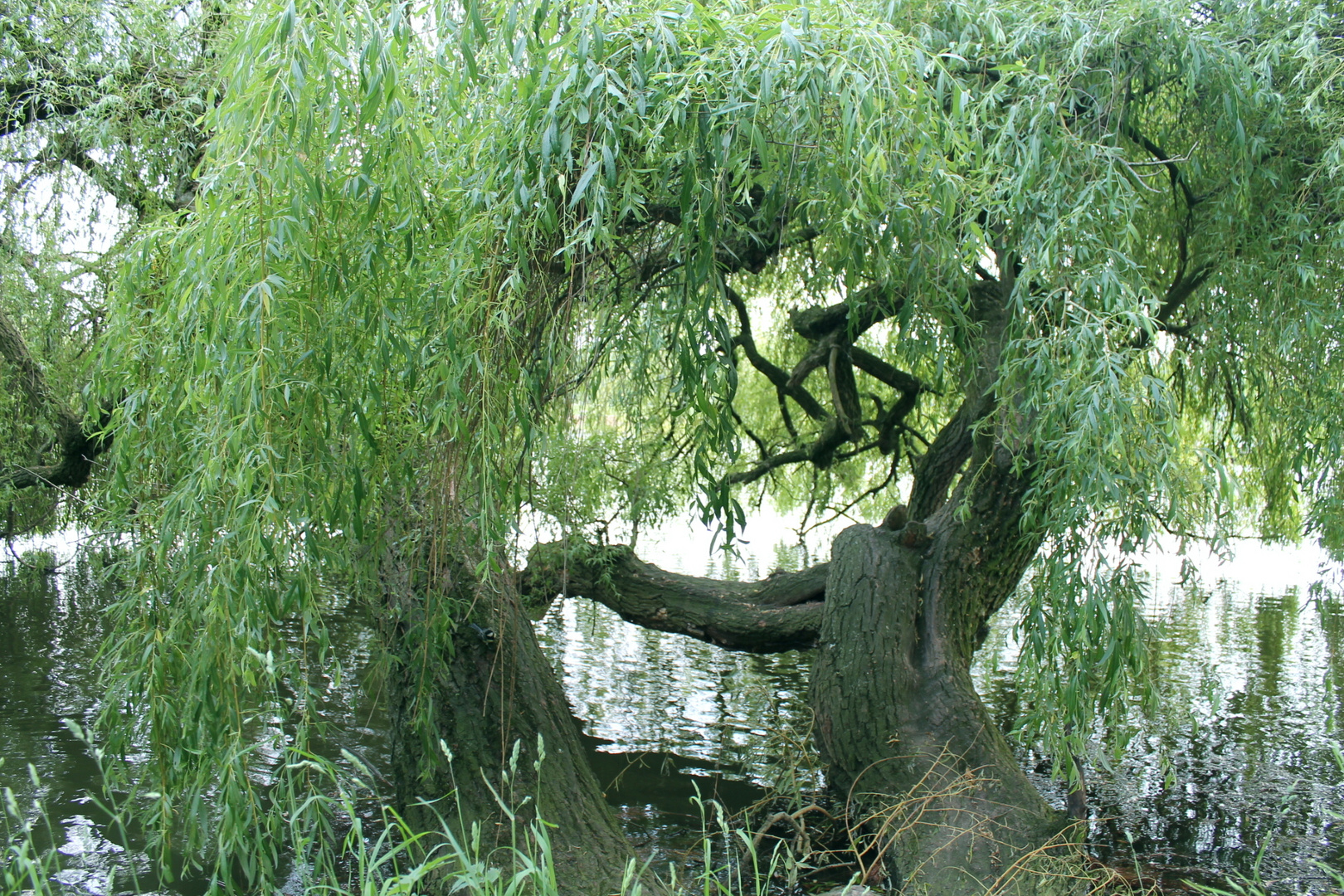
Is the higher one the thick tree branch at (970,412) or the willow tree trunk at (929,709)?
the thick tree branch at (970,412)

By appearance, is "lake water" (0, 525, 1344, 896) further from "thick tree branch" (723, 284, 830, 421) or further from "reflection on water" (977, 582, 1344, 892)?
"thick tree branch" (723, 284, 830, 421)

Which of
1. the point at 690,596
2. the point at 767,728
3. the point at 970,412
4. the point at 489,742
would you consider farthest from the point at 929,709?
the point at 767,728

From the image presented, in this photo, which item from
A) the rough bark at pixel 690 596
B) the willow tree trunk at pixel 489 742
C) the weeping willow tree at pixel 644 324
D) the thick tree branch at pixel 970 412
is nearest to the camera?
the weeping willow tree at pixel 644 324

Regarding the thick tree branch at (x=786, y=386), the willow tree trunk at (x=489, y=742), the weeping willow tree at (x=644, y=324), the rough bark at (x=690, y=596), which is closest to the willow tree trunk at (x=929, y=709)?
the weeping willow tree at (x=644, y=324)

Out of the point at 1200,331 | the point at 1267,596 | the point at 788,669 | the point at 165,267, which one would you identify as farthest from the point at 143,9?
the point at 1267,596

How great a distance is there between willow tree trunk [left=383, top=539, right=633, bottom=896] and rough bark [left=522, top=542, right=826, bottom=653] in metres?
1.10

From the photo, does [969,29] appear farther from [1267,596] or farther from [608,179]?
[1267,596]

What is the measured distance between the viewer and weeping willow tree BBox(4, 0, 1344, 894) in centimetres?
223

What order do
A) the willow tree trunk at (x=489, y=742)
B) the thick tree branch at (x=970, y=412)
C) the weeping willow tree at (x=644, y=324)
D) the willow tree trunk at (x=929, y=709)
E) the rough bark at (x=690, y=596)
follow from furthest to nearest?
the rough bark at (x=690, y=596) → the thick tree branch at (x=970, y=412) → the willow tree trunk at (x=929, y=709) → the willow tree trunk at (x=489, y=742) → the weeping willow tree at (x=644, y=324)

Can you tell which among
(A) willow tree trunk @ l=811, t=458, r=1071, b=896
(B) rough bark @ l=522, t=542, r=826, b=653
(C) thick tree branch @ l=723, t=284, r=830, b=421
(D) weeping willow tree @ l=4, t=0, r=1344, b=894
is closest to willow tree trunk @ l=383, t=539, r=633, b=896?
(D) weeping willow tree @ l=4, t=0, r=1344, b=894

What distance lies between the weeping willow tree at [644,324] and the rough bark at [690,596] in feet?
1.68

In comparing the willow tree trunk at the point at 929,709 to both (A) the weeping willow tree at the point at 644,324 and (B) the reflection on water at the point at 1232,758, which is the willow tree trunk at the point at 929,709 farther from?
(B) the reflection on water at the point at 1232,758

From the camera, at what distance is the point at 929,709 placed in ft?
12.7

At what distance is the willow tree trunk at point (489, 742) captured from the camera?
124 inches
